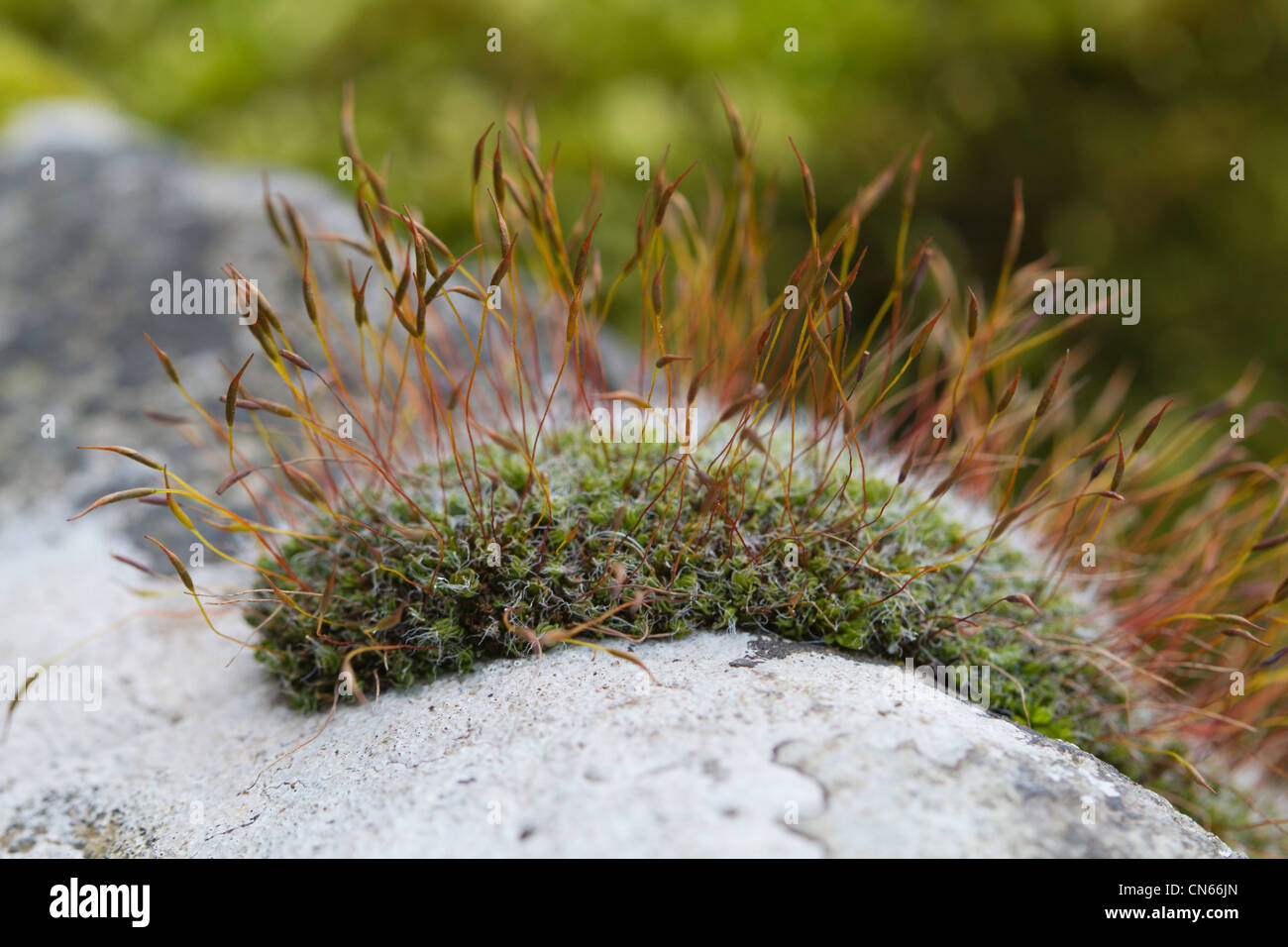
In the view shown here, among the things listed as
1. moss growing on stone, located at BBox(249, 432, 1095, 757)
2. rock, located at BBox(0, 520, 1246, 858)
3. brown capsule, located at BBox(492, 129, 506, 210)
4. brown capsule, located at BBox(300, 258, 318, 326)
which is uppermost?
brown capsule, located at BBox(492, 129, 506, 210)

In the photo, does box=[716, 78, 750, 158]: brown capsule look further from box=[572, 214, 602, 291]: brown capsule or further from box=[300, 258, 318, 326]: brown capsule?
box=[300, 258, 318, 326]: brown capsule

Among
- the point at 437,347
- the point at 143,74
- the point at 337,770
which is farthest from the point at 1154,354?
the point at 143,74

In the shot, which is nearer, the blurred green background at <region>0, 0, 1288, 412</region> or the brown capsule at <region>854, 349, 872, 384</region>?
the brown capsule at <region>854, 349, 872, 384</region>

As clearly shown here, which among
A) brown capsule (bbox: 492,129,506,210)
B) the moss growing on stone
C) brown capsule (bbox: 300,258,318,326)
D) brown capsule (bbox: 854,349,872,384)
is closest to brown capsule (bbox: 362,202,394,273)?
brown capsule (bbox: 300,258,318,326)

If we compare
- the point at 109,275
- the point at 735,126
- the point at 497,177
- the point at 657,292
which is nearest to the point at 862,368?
the point at 657,292

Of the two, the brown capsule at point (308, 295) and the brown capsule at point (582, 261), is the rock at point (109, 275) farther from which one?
the brown capsule at point (582, 261)

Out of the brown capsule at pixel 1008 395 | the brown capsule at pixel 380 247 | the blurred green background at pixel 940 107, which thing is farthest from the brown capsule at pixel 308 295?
the blurred green background at pixel 940 107
